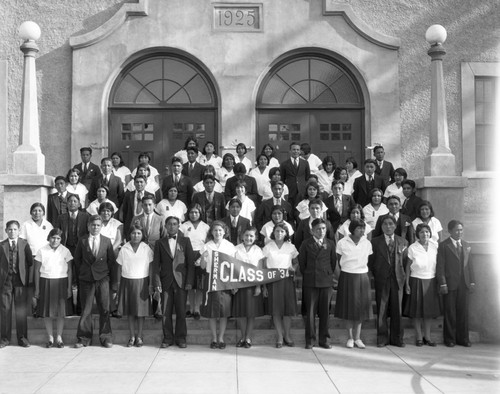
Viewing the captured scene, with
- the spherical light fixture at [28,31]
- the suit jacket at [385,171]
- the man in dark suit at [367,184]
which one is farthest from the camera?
the suit jacket at [385,171]

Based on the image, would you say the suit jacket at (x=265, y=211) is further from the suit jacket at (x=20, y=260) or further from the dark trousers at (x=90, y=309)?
the suit jacket at (x=20, y=260)

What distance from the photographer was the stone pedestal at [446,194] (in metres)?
11.2

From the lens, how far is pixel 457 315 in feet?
30.7

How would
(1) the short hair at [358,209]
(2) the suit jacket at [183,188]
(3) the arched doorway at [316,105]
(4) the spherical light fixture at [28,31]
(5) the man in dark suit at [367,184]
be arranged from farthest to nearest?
1. (3) the arched doorway at [316,105]
2. (4) the spherical light fixture at [28,31]
3. (5) the man in dark suit at [367,184]
4. (2) the suit jacket at [183,188]
5. (1) the short hair at [358,209]

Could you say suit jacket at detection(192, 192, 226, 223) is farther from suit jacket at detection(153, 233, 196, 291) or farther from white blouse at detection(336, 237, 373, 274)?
white blouse at detection(336, 237, 373, 274)

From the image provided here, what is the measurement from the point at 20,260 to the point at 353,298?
4619mm

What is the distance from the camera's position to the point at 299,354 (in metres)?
8.55

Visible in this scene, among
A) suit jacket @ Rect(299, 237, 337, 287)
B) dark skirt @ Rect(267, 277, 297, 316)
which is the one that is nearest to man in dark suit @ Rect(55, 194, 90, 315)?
dark skirt @ Rect(267, 277, 297, 316)

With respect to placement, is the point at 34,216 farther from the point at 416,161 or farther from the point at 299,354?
the point at 416,161

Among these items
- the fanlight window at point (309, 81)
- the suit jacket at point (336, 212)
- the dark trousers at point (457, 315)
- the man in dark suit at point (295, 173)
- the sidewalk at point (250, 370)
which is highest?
the fanlight window at point (309, 81)

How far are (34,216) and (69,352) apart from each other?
7.25 feet

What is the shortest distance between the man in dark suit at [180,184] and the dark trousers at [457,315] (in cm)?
442

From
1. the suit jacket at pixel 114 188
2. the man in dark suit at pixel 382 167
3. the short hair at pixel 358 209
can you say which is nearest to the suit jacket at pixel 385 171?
the man in dark suit at pixel 382 167

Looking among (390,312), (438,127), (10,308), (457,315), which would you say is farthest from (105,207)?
(438,127)
